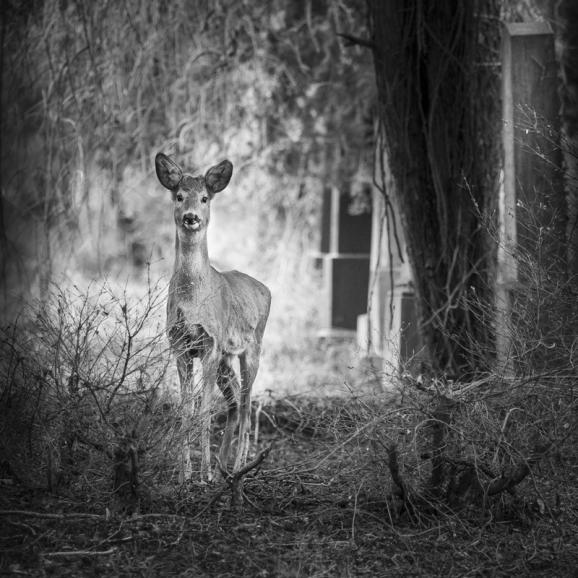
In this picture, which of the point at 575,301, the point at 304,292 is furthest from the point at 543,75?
the point at 304,292

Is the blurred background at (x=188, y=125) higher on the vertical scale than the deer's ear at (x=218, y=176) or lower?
higher

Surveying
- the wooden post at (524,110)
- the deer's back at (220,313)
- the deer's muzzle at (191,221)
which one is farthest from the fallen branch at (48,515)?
the wooden post at (524,110)

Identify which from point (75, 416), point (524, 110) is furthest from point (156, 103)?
point (75, 416)

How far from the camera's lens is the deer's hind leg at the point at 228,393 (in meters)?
A: 5.70

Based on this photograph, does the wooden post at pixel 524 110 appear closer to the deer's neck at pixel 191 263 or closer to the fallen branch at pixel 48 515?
the deer's neck at pixel 191 263

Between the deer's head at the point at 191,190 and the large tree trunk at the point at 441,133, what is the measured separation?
92.0 inches

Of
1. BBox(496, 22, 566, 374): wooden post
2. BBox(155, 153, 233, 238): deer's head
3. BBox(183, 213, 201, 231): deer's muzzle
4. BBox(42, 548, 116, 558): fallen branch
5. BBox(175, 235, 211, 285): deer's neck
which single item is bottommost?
BBox(42, 548, 116, 558): fallen branch

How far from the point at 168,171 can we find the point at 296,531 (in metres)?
2.13

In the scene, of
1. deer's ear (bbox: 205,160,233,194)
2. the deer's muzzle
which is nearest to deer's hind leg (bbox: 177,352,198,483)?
the deer's muzzle

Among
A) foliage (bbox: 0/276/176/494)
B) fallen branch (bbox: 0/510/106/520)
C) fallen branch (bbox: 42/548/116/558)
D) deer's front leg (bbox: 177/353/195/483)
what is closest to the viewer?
fallen branch (bbox: 42/548/116/558)

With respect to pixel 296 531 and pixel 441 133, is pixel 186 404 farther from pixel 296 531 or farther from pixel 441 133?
pixel 441 133

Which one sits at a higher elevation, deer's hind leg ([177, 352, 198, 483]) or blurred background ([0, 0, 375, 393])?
blurred background ([0, 0, 375, 393])

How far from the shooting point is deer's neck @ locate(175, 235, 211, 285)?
5.38 metres

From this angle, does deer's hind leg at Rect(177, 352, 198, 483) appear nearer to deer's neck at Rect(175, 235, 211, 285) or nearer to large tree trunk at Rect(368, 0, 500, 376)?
deer's neck at Rect(175, 235, 211, 285)
